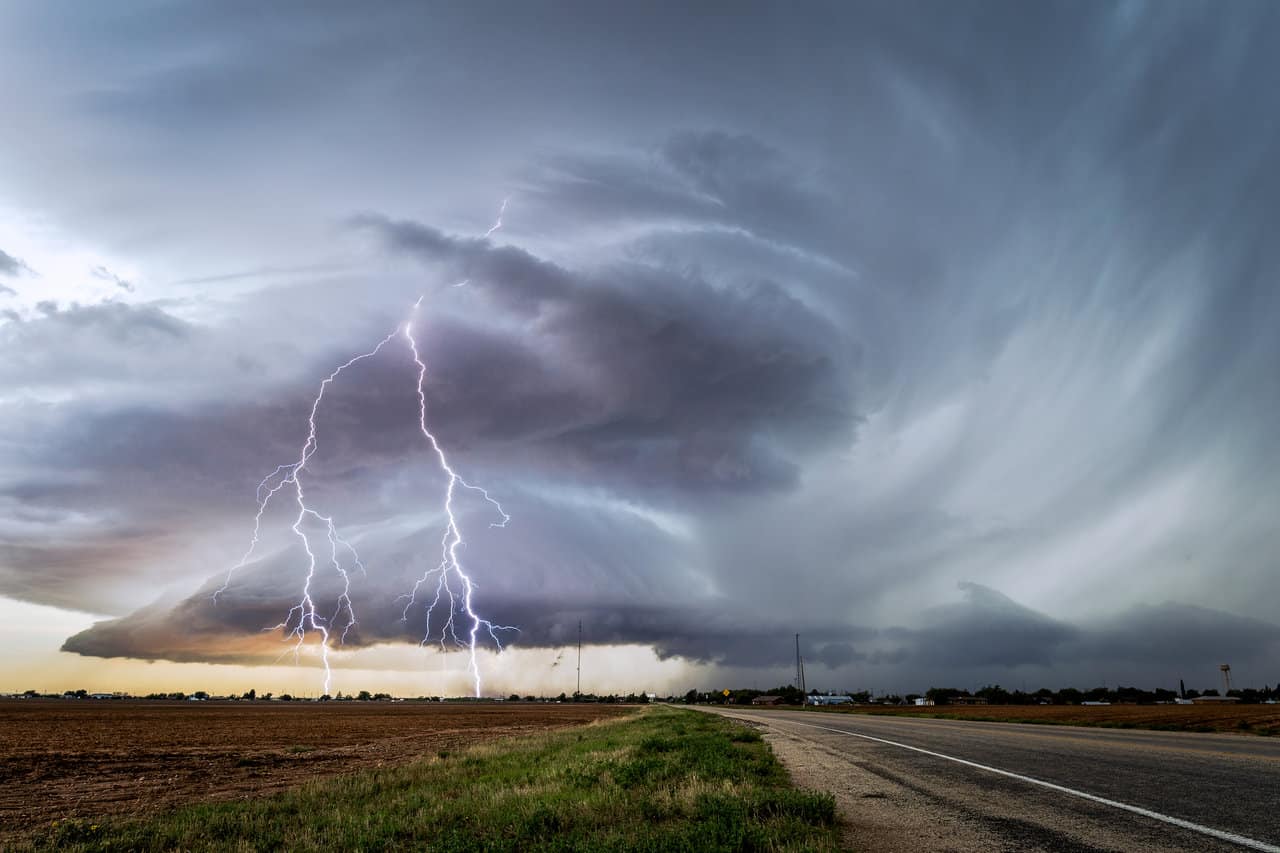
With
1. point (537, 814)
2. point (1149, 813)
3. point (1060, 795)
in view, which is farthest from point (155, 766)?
point (1149, 813)

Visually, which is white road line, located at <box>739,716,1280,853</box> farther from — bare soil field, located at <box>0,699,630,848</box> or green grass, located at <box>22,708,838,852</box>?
bare soil field, located at <box>0,699,630,848</box>

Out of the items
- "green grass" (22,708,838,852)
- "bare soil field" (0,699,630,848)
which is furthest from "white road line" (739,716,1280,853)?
"bare soil field" (0,699,630,848)

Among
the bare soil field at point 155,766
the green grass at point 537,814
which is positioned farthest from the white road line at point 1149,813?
the bare soil field at point 155,766

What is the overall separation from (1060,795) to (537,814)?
7.46m

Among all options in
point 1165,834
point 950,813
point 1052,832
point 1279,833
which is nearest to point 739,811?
point 950,813

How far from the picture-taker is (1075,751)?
1645 centimetres

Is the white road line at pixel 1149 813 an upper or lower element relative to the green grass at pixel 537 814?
upper

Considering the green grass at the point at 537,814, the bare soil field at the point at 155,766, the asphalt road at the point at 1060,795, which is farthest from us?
the bare soil field at the point at 155,766

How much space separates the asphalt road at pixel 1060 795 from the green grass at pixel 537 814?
1040 millimetres

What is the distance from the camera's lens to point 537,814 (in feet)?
33.3

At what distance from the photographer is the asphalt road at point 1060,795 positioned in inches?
287

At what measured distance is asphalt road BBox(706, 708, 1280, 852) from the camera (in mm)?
7281

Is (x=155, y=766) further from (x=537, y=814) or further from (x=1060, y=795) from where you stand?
(x=1060, y=795)

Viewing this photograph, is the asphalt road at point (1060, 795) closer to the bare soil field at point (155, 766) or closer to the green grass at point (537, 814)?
the green grass at point (537, 814)
